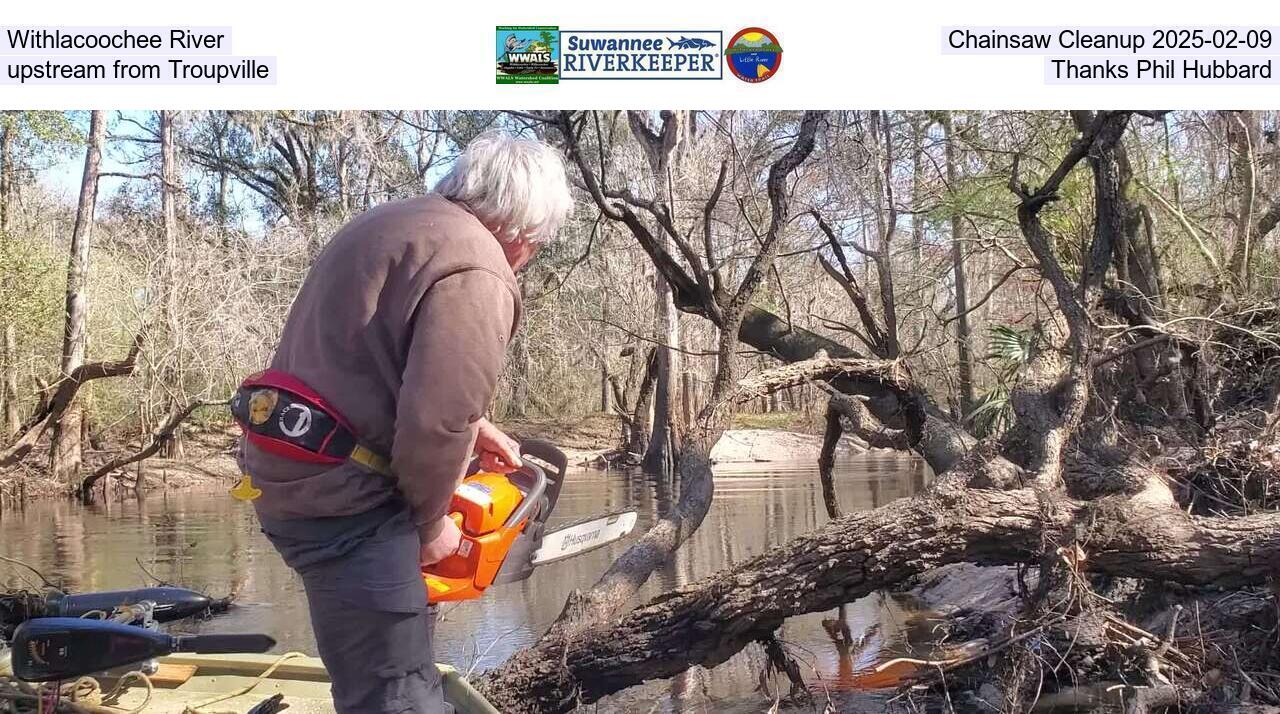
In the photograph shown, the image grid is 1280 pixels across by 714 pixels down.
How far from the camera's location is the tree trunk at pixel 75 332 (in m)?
17.2

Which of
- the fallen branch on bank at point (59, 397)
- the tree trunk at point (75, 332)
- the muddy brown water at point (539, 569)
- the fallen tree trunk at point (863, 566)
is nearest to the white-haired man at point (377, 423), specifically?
the fallen tree trunk at point (863, 566)

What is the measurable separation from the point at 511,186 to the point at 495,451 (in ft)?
2.60

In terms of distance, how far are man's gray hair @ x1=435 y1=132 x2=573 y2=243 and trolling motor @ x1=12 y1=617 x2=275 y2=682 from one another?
A: 1741 mm

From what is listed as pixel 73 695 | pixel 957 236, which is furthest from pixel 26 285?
pixel 73 695

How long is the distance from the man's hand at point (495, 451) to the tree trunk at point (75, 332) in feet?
52.0

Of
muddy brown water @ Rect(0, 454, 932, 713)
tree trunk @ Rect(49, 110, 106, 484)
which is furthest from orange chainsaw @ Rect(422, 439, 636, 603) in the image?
A: tree trunk @ Rect(49, 110, 106, 484)

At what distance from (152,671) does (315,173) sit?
27.8 meters

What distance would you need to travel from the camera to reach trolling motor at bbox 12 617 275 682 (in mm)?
3410

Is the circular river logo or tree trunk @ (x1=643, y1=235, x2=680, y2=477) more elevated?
the circular river logo

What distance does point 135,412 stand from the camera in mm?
19031

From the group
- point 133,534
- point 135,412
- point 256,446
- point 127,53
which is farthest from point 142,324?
point 256,446

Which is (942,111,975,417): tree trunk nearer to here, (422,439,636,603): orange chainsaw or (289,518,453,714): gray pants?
(422,439,636,603): orange chainsaw

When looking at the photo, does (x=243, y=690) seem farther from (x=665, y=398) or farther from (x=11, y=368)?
(x=665, y=398)

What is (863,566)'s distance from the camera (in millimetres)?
5180
